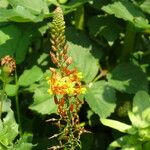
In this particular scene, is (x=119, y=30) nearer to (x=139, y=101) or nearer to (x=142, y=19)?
(x=142, y=19)

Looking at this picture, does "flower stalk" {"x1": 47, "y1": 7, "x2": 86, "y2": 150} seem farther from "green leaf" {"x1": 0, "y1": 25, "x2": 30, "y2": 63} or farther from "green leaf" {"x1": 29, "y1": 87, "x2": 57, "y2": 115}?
"green leaf" {"x1": 0, "y1": 25, "x2": 30, "y2": 63}

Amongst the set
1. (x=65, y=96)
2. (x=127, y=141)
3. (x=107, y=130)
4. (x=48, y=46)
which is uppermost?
(x=65, y=96)

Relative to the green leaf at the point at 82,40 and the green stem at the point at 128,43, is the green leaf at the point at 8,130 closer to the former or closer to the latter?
the green leaf at the point at 82,40

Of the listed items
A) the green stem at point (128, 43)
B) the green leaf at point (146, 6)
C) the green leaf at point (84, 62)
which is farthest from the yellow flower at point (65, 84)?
the green stem at point (128, 43)

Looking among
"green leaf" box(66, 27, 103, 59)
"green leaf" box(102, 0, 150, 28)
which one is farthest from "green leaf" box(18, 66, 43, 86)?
"green leaf" box(102, 0, 150, 28)

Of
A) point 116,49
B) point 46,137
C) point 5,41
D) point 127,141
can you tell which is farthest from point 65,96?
point 116,49

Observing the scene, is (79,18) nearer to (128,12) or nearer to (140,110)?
(128,12)
